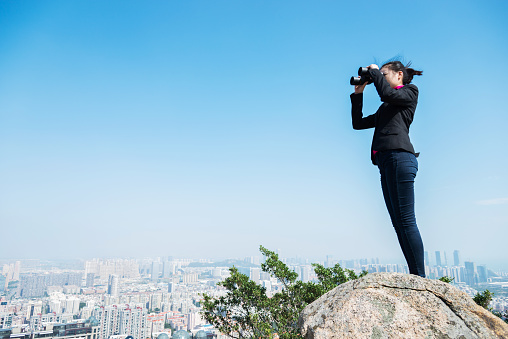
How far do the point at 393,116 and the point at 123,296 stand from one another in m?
54.5

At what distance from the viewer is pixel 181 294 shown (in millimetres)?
52094

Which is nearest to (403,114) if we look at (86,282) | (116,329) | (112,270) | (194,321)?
(116,329)

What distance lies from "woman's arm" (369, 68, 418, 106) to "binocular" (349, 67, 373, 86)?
0.08 m

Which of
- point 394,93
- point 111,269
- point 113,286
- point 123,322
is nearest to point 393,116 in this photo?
point 394,93

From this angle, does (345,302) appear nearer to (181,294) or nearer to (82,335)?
(82,335)

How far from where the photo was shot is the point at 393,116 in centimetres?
159

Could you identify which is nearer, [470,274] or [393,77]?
[393,77]

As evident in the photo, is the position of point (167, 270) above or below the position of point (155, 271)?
above

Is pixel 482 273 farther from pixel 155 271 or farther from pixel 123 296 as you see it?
pixel 155 271

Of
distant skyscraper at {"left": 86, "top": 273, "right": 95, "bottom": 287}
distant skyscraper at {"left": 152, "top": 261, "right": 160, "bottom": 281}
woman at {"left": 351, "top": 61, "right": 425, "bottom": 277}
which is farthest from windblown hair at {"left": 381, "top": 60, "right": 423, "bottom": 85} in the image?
distant skyscraper at {"left": 152, "top": 261, "right": 160, "bottom": 281}

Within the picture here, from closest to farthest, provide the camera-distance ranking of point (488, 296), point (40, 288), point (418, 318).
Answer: point (418, 318) < point (488, 296) < point (40, 288)

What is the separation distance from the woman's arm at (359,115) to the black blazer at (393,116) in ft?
0.41

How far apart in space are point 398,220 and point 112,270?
85.2 metres

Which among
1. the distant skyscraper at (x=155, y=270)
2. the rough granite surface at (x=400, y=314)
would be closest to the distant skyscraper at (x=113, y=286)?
the distant skyscraper at (x=155, y=270)
